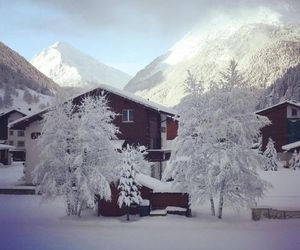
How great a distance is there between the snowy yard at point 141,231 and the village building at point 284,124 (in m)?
32.0

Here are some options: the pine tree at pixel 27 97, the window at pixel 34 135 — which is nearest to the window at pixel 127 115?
the window at pixel 34 135

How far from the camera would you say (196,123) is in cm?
2111

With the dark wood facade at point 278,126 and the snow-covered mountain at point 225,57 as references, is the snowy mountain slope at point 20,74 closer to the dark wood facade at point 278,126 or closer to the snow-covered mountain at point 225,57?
the snow-covered mountain at point 225,57

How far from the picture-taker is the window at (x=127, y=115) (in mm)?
31750

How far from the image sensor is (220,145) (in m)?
20.6

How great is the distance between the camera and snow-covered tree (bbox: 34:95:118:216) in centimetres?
2016

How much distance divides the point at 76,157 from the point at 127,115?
39.3 feet

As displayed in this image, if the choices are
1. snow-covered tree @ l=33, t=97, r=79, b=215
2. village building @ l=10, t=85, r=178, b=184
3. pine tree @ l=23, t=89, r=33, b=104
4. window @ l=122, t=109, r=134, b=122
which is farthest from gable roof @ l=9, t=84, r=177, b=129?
pine tree @ l=23, t=89, r=33, b=104

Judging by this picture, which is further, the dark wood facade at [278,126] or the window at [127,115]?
the dark wood facade at [278,126]

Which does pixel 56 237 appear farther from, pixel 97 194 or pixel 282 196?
pixel 282 196

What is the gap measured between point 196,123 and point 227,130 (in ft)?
5.26

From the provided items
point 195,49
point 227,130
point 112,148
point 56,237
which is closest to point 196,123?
point 227,130

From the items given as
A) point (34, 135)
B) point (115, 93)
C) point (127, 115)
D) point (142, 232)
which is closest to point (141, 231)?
point (142, 232)

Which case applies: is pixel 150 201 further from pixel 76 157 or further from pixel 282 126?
pixel 282 126
